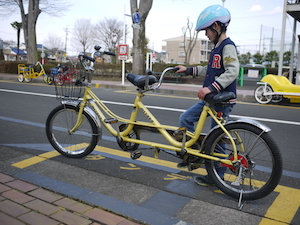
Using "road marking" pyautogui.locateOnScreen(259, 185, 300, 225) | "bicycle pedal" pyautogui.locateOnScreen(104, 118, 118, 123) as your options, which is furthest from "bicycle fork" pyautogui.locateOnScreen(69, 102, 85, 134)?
"road marking" pyautogui.locateOnScreen(259, 185, 300, 225)

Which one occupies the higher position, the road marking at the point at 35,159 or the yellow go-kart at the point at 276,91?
the yellow go-kart at the point at 276,91

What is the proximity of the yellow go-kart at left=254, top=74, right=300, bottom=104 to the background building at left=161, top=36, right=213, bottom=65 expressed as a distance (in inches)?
2709

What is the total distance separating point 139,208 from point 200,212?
53cm

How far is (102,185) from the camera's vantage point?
3219mm

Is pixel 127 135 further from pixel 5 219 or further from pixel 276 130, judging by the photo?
pixel 276 130

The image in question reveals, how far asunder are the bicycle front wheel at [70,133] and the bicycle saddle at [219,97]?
1.51 m

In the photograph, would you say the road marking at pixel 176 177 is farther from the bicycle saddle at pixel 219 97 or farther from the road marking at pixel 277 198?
the bicycle saddle at pixel 219 97

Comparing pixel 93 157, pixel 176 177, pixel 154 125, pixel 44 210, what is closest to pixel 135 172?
pixel 176 177

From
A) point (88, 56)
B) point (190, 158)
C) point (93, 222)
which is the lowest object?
point (93, 222)

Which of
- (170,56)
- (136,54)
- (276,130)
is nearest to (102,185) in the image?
(276,130)

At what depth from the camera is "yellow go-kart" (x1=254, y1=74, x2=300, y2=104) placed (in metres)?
9.45

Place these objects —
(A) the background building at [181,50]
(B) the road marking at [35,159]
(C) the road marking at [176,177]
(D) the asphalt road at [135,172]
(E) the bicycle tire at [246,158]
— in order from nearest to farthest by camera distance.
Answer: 1. (E) the bicycle tire at [246,158]
2. (D) the asphalt road at [135,172]
3. (C) the road marking at [176,177]
4. (B) the road marking at [35,159]
5. (A) the background building at [181,50]

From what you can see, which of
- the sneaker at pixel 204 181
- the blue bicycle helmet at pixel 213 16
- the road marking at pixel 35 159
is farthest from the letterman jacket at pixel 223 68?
the road marking at pixel 35 159

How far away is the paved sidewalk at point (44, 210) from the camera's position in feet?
8.11
